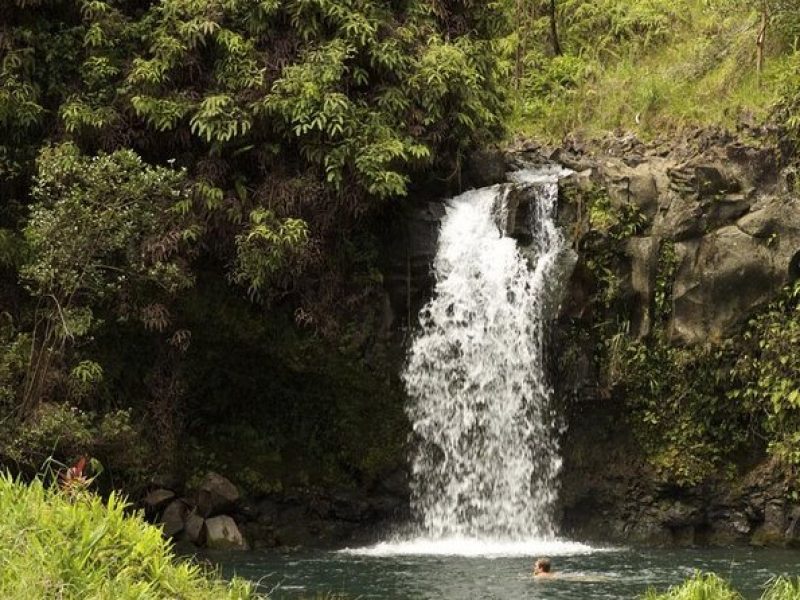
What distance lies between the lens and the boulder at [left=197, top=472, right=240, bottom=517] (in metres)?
16.6

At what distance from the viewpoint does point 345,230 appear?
57.2ft

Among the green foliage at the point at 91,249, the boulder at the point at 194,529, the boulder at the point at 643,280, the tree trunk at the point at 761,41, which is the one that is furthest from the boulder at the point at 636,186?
the boulder at the point at 194,529

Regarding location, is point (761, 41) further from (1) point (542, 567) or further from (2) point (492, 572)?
(1) point (542, 567)

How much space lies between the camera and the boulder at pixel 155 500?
1647 centimetres

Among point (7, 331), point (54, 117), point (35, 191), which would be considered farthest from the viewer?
point (54, 117)

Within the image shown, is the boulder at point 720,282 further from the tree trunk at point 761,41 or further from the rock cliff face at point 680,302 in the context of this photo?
the tree trunk at point 761,41

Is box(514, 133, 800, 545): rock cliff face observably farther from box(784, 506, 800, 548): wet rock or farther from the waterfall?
the waterfall

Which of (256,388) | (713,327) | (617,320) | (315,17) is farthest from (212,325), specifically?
(713,327)

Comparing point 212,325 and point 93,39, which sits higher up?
point 93,39

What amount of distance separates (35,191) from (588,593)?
27.3 ft

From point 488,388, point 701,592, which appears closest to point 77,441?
point 488,388

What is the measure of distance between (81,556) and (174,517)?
28.0 ft

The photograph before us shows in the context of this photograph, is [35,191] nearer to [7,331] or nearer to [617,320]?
[7,331]

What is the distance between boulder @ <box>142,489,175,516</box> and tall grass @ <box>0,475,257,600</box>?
7551 millimetres
